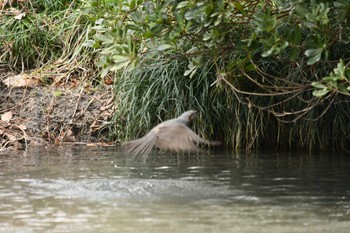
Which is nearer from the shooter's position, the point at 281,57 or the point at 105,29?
the point at 105,29

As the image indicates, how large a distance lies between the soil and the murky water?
705mm

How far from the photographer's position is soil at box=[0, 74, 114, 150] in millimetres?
10047

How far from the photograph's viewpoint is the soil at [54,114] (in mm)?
10047

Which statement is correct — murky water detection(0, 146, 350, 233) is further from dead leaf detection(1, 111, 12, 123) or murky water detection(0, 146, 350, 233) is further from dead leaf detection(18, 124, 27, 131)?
dead leaf detection(1, 111, 12, 123)

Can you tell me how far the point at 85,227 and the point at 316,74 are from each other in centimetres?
396

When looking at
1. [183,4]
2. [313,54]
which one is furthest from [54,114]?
[313,54]

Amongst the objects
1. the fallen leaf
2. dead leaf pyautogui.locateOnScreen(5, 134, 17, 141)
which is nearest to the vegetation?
the fallen leaf

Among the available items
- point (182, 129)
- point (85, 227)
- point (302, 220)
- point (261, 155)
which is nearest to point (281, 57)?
point (261, 155)

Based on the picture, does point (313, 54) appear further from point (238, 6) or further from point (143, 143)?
point (143, 143)

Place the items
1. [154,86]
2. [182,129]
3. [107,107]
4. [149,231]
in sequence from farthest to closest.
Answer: [107,107], [154,86], [182,129], [149,231]

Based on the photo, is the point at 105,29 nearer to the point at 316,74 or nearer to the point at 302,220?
the point at 316,74

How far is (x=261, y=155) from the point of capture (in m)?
9.03

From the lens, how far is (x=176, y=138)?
24.7ft

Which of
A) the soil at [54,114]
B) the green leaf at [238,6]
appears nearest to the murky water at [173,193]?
the soil at [54,114]
